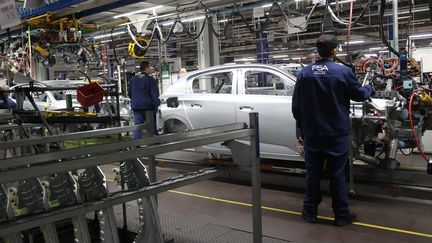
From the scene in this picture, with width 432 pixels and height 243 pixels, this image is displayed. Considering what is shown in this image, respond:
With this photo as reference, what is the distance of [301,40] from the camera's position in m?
19.6

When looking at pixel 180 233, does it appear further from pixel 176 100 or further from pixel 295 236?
pixel 176 100

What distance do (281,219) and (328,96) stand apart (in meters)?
1.44

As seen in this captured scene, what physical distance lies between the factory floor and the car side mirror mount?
1897 mm

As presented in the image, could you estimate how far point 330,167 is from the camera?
13.9ft

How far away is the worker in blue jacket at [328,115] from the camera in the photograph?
13.4 feet

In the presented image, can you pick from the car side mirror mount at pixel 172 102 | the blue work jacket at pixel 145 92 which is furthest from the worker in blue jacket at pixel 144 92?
the car side mirror mount at pixel 172 102

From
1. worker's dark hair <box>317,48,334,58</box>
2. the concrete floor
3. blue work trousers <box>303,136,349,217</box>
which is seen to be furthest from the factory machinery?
worker's dark hair <box>317,48,334,58</box>

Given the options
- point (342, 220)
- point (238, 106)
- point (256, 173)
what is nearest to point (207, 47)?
point (238, 106)

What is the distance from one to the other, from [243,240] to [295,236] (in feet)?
1.69

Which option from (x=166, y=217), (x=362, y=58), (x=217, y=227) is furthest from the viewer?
(x=362, y=58)

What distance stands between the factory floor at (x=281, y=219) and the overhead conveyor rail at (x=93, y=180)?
1300 mm

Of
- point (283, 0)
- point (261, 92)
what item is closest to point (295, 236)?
point (261, 92)

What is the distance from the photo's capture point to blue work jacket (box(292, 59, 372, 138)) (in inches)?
161

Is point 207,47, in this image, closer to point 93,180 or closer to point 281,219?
point 281,219
